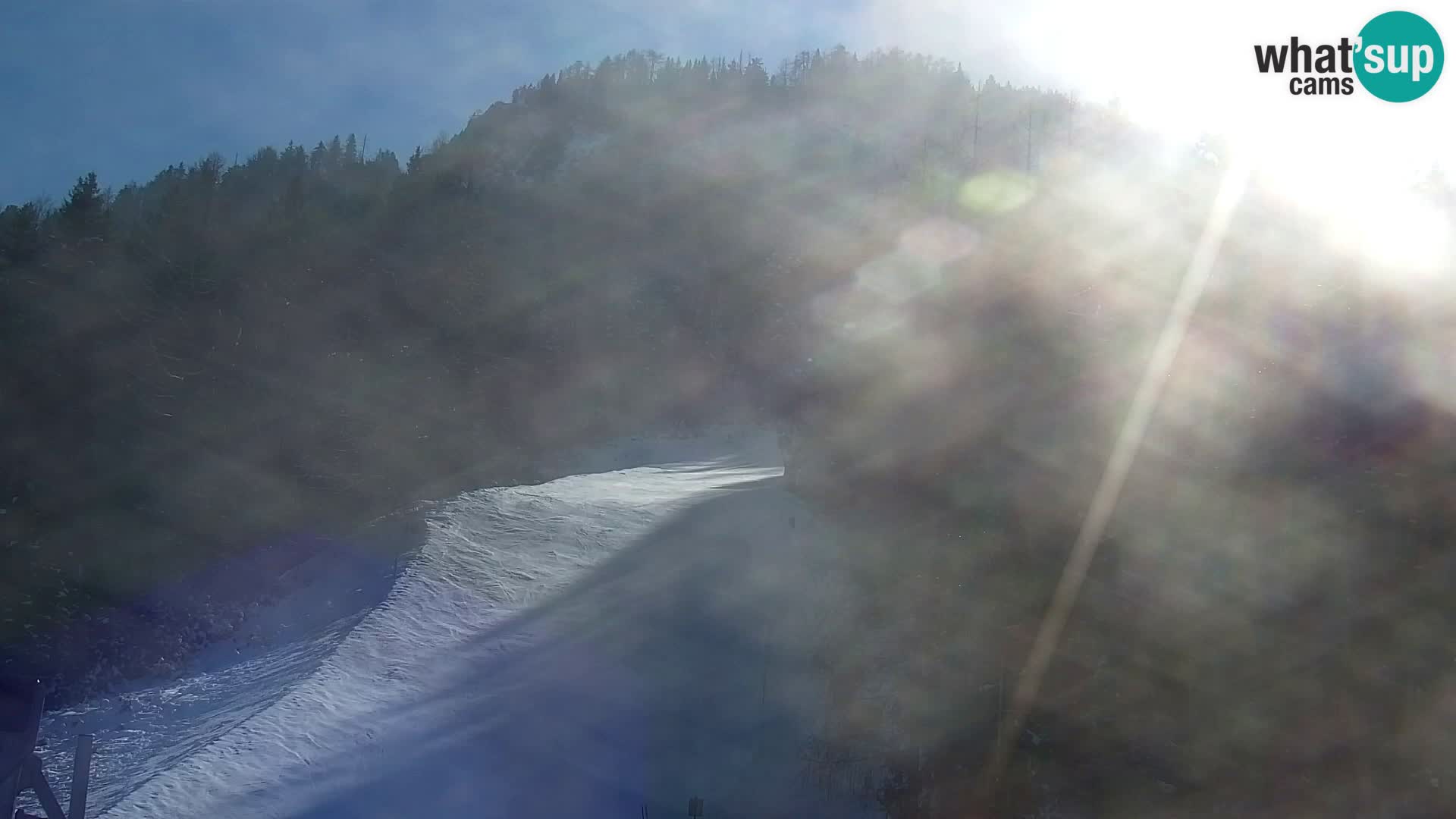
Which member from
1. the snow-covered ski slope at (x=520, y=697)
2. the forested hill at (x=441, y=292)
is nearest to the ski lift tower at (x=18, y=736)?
the snow-covered ski slope at (x=520, y=697)

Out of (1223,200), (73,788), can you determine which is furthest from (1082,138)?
(73,788)

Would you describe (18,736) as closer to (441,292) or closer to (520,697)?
(520,697)

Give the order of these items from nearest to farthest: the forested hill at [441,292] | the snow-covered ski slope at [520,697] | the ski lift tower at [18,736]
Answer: the ski lift tower at [18,736], the snow-covered ski slope at [520,697], the forested hill at [441,292]

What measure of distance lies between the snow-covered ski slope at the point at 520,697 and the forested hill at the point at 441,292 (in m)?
8.68

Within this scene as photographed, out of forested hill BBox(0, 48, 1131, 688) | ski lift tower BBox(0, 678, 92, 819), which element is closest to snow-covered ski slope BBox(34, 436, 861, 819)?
ski lift tower BBox(0, 678, 92, 819)

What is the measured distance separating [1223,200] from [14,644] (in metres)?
24.2

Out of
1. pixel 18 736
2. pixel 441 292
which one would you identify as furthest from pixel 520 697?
pixel 441 292

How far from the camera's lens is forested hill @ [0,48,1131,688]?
26219mm

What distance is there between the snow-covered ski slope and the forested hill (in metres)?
8.68

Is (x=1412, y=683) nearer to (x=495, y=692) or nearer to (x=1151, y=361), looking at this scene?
(x=1151, y=361)

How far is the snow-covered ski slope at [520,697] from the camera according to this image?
11.0 meters

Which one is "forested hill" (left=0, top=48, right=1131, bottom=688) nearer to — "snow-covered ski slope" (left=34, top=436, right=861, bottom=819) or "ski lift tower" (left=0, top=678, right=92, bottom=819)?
"snow-covered ski slope" (left=34, top=436, right=861, bottom=819)

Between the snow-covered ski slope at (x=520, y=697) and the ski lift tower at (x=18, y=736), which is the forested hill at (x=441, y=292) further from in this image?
the ski lift tower at (x=18, y=736)

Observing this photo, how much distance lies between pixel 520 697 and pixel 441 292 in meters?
34.2
